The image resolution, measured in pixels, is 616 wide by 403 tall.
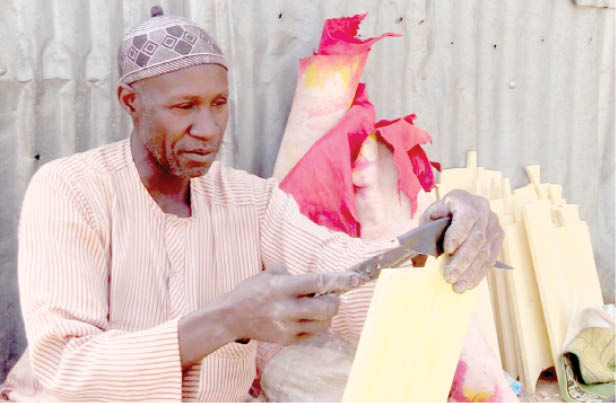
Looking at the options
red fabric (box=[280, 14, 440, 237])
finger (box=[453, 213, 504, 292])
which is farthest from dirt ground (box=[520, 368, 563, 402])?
finger (box=[453, 213, 504, 292])

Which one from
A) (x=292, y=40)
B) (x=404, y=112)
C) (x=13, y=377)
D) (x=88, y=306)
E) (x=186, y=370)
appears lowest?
(x=13, y=377)

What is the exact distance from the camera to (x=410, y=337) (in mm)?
1677

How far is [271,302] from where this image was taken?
161cm

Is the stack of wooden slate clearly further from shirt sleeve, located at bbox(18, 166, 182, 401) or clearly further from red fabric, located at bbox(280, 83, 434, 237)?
shirt sleeve, located at bbox(18, 166, 182, 401)

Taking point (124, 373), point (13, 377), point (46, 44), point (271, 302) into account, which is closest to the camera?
point (271, 302)

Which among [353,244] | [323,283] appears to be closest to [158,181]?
[353,244]

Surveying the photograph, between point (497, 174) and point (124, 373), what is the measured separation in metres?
2.63

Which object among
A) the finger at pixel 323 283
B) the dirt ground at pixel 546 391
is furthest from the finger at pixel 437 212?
the dirt ground at pixel 546 391

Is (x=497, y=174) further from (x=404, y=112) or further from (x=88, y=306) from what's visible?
(x=88, y=306)

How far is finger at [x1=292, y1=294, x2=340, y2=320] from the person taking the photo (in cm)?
158

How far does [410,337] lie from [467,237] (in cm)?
25

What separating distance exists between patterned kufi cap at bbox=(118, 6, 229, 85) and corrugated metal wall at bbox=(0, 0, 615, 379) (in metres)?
0.68

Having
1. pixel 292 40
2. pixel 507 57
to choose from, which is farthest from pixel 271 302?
pixel 507 57

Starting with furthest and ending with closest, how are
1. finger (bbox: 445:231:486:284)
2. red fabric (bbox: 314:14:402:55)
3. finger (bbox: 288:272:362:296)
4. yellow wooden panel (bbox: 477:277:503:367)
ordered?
yellow wooden panel (bbox: 477:277:503:367) → red fabric (bbox: 314:14:402:55) → finger (bbox: 445:231:486:284) → finger (bbox: 288:272:362:296)
